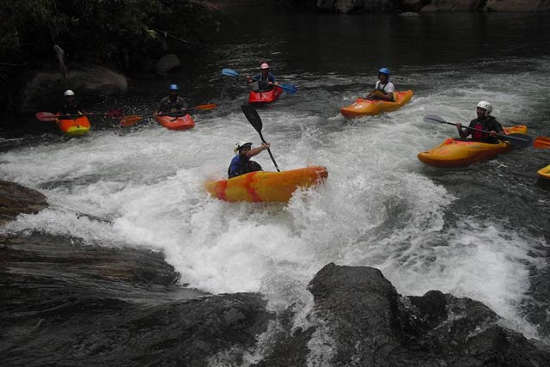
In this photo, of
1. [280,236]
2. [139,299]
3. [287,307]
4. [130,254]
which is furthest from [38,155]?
[287,307]

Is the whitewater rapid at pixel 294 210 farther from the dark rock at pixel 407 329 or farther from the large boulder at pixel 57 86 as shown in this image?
the large boulder at pixel 57 86

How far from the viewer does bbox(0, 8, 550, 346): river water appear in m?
5.14

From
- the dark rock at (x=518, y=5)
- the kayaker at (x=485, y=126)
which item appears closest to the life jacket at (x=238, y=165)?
the kayaker at (x=485, y=126)

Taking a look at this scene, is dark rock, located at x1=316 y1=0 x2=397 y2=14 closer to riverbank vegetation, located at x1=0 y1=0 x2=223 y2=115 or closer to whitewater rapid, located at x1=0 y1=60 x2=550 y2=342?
riverbank vegetation, located at x1=0 y1=0 x2=223 y2=115

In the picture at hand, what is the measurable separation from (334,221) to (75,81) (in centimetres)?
920

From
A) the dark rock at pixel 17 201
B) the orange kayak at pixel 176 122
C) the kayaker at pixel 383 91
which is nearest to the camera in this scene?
the dark rock at pixel 17 201

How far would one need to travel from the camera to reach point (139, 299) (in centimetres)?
400

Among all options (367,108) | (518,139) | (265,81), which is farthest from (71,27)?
(518,139)

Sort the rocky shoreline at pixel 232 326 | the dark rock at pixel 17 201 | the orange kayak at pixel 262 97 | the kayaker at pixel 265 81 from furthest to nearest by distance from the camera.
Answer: the kayaker at pixel 265 81, the orange kayak at pixel 262 97, the dark rock at pixel 17 201, the rocky shoreline at pixel 232 326

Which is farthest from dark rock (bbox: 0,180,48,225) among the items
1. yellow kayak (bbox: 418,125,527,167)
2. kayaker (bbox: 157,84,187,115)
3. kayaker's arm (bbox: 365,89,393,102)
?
kayaker's arm (bbox: 365,89,393,102)

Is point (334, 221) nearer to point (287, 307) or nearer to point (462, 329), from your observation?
point (287, 307)

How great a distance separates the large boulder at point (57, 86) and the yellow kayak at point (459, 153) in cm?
908

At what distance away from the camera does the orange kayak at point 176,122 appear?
10.4 metres

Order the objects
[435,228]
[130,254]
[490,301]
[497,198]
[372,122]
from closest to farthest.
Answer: [490,301], [130,254], [435,228], [497,198], [372,122]
